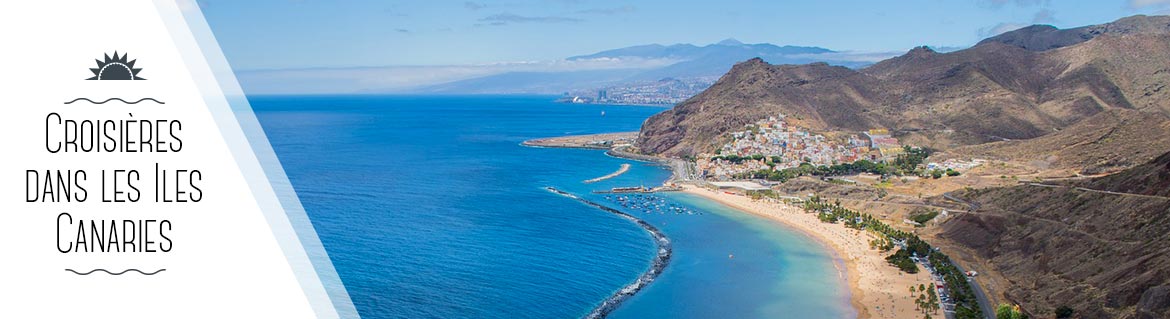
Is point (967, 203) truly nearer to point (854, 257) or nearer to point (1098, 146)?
point (854, 257)

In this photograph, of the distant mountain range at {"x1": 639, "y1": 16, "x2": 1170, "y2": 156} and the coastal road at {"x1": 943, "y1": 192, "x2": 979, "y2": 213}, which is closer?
the coastal road at {"x1": 943, "y1": 192, "x2": 979, "y2": 213}

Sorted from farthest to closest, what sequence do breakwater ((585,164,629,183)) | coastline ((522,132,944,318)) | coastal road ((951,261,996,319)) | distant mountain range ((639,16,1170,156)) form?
1. distant mountain range ((639,16,1170,156))
2. breakwater ((585,164,629,183))
3. coastline ((522,132,944,318))
4. coastal road ((951,261,996,319))

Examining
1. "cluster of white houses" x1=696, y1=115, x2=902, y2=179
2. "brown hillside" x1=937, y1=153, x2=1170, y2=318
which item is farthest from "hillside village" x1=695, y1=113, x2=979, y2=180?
"brown hillside" x1=937, y1=153, x2=1170, y2=318

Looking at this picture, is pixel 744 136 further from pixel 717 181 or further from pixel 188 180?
pixel 188 180

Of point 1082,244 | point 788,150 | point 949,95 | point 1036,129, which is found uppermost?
point 949,95

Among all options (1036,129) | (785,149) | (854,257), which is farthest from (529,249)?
(1036,129)

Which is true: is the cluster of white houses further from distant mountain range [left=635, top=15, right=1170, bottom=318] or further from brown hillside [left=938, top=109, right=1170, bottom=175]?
brown hillside [left=938, top=109, right=1170, bottom=175]

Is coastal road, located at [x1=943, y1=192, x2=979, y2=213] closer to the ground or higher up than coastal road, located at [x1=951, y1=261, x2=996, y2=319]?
higher up
